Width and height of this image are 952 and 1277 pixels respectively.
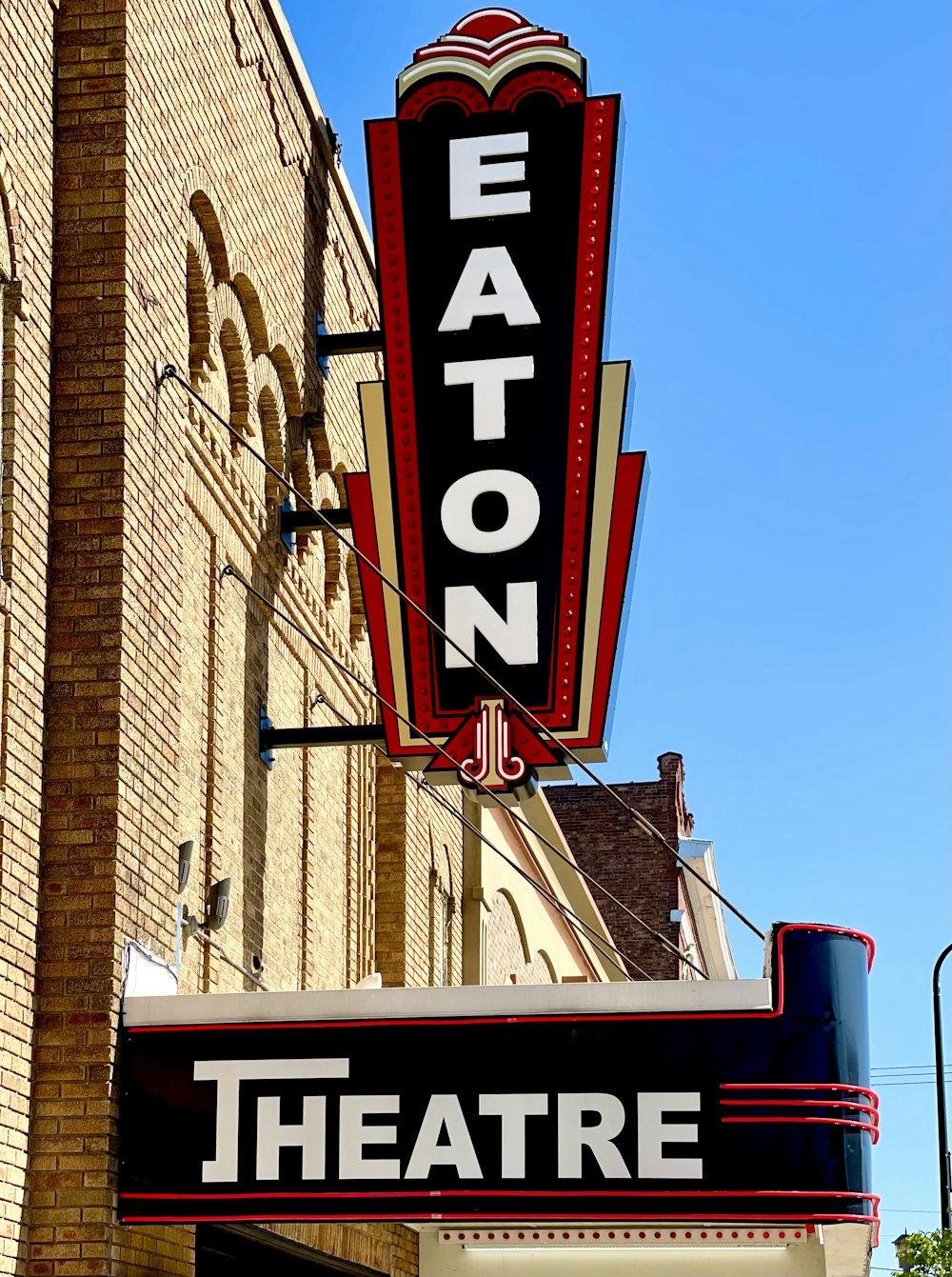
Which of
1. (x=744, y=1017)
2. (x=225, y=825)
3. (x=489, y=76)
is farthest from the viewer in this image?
(x=489, y=76)

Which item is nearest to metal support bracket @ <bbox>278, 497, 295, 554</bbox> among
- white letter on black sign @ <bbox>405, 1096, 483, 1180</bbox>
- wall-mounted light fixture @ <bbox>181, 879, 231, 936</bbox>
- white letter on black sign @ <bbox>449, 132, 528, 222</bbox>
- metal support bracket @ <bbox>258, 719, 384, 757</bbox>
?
metal support bracket @ <bbox>258, 719, 384, 757</bbox>

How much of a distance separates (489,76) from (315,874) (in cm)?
521

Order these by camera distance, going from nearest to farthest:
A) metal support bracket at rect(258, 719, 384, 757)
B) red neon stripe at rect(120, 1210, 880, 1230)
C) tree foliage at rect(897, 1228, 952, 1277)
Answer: red neon stripe at rect(120, 1210, 880, 1230) < metal support bracket at rect(258, 719, 384, 757) < tree foliage at rect(897, 1228, 952, 1277)

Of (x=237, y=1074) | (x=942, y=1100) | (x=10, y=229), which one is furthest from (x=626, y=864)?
(x=10, y=229)

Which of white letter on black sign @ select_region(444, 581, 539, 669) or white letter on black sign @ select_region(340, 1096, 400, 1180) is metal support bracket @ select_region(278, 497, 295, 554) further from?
white letter on black sign @ select_region(340, 1096, 400, 1180)

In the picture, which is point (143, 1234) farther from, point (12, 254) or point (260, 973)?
point (12, 254)

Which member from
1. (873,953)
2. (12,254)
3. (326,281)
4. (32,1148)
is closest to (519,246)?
(326,281)

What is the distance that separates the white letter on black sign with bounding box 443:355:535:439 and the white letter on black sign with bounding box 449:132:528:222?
979 mm

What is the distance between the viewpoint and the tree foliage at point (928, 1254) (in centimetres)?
2316

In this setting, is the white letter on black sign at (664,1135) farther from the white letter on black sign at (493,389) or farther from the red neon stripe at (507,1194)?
the white letter on black sign at (493,389)

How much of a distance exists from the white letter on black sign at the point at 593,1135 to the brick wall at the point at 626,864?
28.7 m

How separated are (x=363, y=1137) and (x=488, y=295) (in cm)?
536

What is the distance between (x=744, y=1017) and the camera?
8156 millimetres

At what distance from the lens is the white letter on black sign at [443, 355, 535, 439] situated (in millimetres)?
11555
